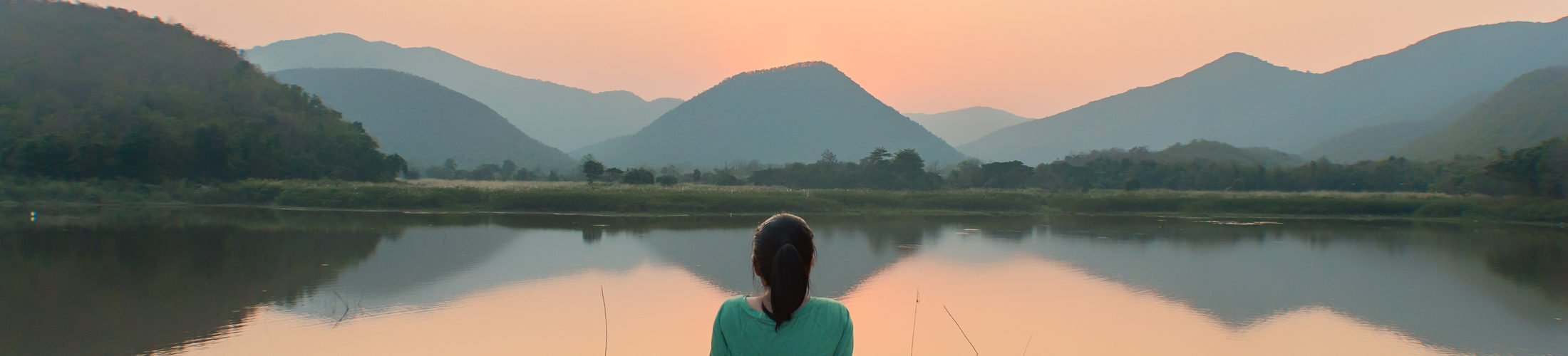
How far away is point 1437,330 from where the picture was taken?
1159cm

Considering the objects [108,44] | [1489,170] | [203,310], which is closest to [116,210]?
[203,310]

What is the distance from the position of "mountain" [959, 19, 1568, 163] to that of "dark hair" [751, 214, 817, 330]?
5933 inches

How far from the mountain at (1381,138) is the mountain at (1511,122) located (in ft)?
23.2

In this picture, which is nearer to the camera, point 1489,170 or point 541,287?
point 541,287

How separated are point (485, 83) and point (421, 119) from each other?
94644 millimetres

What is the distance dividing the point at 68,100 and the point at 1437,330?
49.6 m

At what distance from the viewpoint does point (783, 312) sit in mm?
2104

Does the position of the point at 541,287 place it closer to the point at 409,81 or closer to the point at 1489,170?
the point at 1489,170

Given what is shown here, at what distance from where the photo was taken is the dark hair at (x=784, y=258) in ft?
6.48

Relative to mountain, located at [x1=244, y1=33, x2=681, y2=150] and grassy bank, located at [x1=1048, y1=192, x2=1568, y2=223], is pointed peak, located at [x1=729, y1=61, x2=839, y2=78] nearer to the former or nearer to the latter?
mountain, located at [x1=244, y1=33, x2=681, y2=150]

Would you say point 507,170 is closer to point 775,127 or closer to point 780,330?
point 775,127

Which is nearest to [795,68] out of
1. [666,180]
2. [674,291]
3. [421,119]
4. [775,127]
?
[775,127]

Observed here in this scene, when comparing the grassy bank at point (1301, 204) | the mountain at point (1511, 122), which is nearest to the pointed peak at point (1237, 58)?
the mountain at point (1511, 122)

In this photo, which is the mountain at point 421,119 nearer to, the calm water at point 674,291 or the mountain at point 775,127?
the mountain at point 775,127
